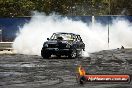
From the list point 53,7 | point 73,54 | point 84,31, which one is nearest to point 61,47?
point 73,54

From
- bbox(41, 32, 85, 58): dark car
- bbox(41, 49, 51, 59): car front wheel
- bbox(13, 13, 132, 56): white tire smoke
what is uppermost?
bbox(13, 13, 132, 56): white tire smoke

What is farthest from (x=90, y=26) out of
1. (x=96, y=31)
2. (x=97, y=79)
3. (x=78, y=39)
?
(x=97, y=79)

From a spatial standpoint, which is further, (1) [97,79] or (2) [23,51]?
(2) [23,51]

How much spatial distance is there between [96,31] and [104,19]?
58.0 inches

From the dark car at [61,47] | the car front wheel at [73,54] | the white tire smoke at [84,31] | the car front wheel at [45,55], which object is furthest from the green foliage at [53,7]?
the car front wheel at [45,55]

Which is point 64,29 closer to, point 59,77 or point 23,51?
point 23,51

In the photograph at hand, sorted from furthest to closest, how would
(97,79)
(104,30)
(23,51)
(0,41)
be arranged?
(104,30) < (0,41) < (23,51) < (97,79)

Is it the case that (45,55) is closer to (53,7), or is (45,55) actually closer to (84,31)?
(84,31)

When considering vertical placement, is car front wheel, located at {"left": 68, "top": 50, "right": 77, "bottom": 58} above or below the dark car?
below

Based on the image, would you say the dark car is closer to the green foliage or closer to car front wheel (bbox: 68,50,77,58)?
car front wheel (bbox: 68,50,77,58)

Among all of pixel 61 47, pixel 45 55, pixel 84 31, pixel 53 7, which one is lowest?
pixel 45 55

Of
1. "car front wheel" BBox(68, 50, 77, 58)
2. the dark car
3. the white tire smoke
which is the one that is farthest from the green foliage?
"car front wheel" BBox(68, 50, 77, 58)

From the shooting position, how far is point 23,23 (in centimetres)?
4022

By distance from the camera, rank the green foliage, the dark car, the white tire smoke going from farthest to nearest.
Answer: the green foliage → the white tire smoke → the dark car
